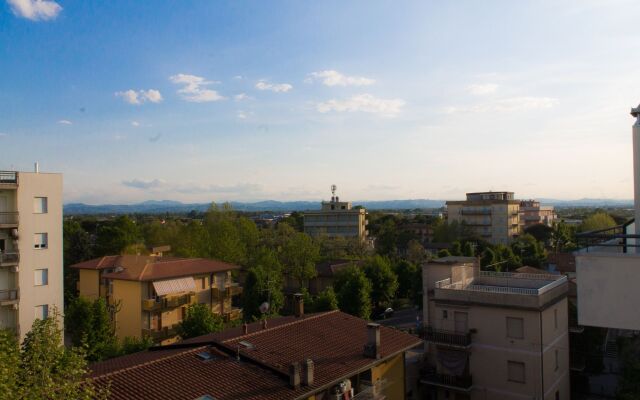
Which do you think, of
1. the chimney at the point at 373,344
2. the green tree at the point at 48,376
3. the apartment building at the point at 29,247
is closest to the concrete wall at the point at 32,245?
the apartment building at the point at 29,247

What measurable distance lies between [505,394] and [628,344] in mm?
5734

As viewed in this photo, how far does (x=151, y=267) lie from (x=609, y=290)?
31135mm

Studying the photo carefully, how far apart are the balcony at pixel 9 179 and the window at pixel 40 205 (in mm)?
1260

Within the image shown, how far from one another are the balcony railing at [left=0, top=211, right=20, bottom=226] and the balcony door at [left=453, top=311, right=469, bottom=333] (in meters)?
21.5

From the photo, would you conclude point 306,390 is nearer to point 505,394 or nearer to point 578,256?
point 578,256

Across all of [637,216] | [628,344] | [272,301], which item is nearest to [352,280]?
[272,301]

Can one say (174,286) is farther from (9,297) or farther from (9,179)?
(9,179)

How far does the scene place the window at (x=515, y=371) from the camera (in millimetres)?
21250

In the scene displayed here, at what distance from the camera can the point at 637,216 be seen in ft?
24.5

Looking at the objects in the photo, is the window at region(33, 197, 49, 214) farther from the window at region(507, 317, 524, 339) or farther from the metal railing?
the window at region(507, 317, 524, 339)

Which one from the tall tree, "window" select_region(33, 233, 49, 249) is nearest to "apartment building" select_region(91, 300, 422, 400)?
"window" select_region(33, 233, 49, 249)

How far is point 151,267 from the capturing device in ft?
111

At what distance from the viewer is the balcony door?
2266 cm

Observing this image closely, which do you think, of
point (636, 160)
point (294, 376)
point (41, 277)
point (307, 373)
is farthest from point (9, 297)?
point (636, 160)
